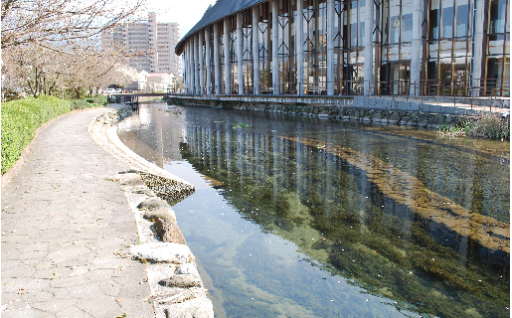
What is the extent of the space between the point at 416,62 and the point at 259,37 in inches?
806

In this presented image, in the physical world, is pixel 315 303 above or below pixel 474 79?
below

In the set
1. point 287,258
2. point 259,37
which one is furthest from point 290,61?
point 287,258

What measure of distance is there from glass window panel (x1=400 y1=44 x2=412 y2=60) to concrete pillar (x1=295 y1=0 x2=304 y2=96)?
9.74m

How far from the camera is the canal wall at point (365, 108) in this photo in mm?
22041

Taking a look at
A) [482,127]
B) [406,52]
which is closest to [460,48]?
[406,52]

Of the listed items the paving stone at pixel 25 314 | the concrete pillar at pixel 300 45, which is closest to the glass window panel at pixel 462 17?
the concrete pillar at pixel 300 45

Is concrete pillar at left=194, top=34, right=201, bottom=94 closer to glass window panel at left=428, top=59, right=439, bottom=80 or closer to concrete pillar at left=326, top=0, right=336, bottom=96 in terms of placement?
concrete pillar at left=326, top=0, right=336, bottom=96

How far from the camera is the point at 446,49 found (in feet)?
97.3

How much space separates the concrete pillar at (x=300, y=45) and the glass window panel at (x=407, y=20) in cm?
968

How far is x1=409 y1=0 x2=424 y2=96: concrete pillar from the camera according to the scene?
29.4 m

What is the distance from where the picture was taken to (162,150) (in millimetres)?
18297

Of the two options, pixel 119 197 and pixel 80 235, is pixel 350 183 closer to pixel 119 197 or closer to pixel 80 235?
pixel 119 197

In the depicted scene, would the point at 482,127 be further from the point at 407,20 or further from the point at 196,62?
the point at 196,62

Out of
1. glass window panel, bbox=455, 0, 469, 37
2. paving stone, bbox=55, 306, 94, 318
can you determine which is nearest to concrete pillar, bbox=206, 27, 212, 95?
glass window panel, bbox=455, 0, 469, 37
